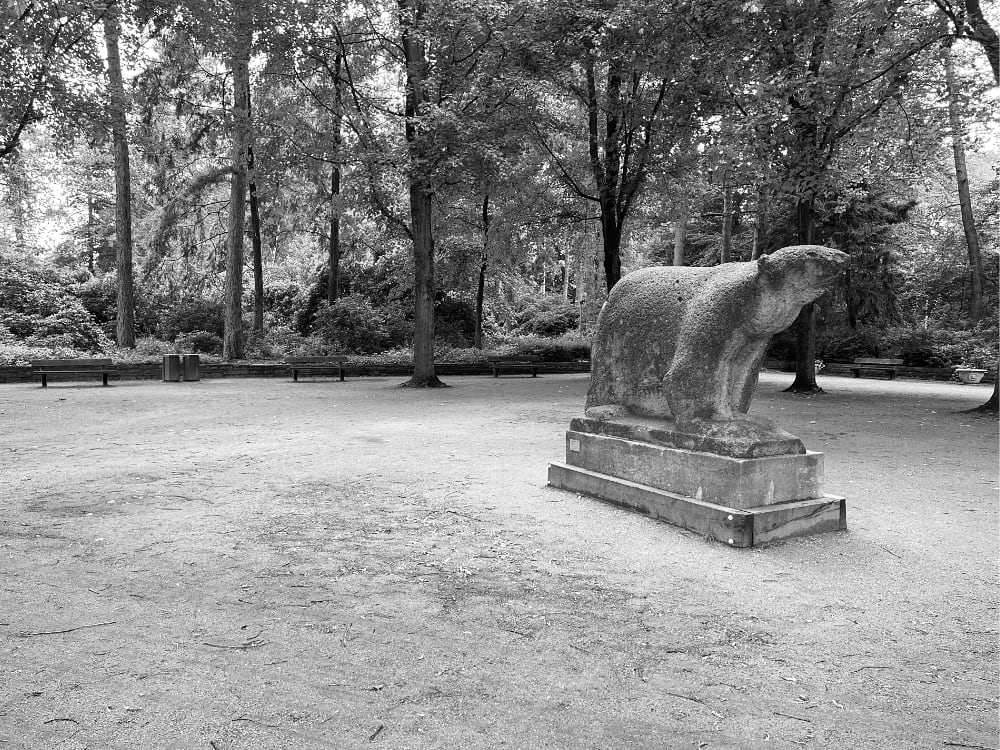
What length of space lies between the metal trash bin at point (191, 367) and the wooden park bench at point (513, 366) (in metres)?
9.63

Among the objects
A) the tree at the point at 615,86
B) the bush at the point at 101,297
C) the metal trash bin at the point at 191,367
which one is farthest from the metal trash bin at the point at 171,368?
the tree at the point at 615,86

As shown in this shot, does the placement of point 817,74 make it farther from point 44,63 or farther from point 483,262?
point 44,63

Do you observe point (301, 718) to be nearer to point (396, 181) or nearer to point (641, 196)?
point (396, 181)

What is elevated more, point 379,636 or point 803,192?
point 803,192

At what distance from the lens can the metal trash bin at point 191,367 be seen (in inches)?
768

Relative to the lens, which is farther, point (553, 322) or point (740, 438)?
point (553, 322)

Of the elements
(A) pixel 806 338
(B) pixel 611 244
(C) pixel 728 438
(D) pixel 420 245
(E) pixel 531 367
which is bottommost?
(C) pixel 728 438

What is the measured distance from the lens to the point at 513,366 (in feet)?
80.5

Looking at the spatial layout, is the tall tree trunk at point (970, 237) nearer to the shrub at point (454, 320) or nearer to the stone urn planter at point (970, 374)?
the stone urn planter at point (970, 374)

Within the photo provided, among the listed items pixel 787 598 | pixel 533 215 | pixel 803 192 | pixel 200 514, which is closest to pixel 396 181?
pixel 533 215

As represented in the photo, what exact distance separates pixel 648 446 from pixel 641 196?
17880 millimetres

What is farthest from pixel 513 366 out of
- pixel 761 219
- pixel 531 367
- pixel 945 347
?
pixel 945 347

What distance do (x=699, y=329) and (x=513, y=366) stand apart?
19226 millimetres

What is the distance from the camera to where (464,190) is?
1911 centimetres
